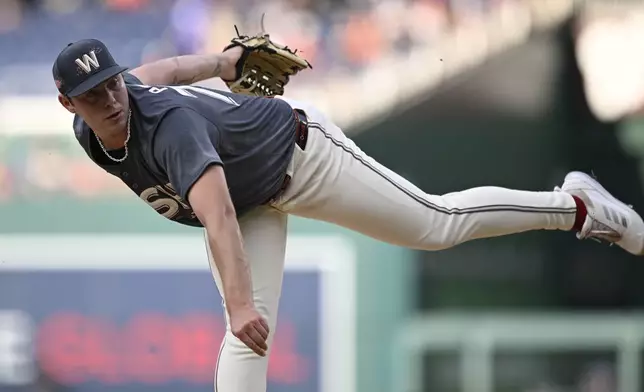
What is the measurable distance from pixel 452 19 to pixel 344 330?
1572 mm

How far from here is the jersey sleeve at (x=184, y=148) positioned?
201 centimetres

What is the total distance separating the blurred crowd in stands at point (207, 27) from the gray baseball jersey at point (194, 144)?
2.89 metres

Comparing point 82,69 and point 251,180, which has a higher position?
point 82,69

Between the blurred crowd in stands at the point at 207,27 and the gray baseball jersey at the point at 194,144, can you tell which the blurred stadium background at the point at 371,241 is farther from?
the gray baseball jersey at the point at 194,144

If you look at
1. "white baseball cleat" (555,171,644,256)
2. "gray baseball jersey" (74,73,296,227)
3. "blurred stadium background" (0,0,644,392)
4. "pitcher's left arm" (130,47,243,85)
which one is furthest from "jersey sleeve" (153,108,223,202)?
"blurred stadium background" (0,0,644,392)

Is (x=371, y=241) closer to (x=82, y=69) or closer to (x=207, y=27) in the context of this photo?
(x=207, y=27)

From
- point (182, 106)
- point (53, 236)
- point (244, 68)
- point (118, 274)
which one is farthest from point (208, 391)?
point (182, 106)

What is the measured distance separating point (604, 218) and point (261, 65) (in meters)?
0.84

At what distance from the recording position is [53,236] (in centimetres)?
492

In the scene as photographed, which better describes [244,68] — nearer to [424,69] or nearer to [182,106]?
[182,106]

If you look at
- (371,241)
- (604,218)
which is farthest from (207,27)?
(604,218)

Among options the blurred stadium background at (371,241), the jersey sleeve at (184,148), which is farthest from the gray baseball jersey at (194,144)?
the blurred stadium background at (371,241)

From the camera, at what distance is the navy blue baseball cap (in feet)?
6.81

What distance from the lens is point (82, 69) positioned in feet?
6.81
